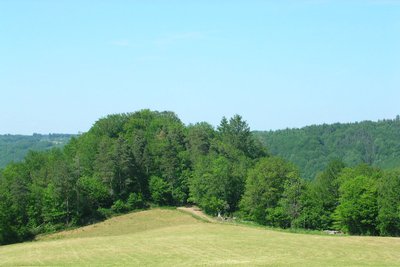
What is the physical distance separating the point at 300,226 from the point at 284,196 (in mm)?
6005

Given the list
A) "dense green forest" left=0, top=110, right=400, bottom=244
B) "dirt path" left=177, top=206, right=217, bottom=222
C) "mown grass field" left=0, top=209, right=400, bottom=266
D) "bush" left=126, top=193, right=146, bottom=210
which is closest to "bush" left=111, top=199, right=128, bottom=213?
"dense green forest" left=0, top=110, right=400, bottom=244

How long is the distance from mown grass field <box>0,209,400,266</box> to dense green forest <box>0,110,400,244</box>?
15.4 m

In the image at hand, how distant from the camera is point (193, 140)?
11700 centimetres

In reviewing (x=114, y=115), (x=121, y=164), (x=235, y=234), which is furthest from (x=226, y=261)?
(x=114, y=115)

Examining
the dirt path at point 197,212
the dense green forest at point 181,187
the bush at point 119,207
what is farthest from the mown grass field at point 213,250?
the bush at point 119,207

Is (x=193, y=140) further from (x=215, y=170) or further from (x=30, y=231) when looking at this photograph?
(x=30, y=231)

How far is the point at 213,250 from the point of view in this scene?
53562mm

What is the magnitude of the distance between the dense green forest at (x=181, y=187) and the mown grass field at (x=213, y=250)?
15.4 m

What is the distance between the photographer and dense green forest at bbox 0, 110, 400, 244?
272 feet

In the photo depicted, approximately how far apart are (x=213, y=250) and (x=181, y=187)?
53064 millimetres

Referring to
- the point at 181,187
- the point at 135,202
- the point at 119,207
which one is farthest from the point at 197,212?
the point at 119,207

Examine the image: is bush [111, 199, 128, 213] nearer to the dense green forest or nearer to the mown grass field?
the dense green forest

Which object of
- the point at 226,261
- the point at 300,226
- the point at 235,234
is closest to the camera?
the point at 226,261

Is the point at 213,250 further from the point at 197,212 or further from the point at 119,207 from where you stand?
the point at 119,207
